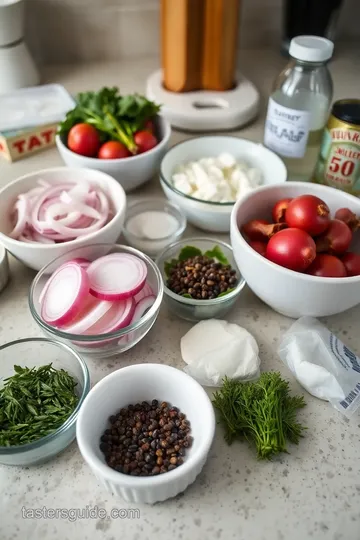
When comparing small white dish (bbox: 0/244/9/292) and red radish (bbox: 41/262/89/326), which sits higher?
red radish (bbox: 41/262/89/326)

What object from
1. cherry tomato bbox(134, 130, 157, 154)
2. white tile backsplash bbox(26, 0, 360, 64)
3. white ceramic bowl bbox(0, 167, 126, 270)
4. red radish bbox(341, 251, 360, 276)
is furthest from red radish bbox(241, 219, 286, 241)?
white tile backsplash bbox(26, 0, 360, 64)

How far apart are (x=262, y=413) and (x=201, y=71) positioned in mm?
1008

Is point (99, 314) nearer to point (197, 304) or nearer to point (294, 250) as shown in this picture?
point (197, 304)

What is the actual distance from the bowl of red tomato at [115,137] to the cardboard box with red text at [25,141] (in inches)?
4.7

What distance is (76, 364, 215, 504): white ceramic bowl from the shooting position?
1.84 ft

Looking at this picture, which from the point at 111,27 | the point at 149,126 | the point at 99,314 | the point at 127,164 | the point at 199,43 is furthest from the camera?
the point at 111,27

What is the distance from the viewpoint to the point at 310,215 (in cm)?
77

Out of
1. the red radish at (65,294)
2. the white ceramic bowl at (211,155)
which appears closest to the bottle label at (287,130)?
the white ceramic bowl at (211,155)

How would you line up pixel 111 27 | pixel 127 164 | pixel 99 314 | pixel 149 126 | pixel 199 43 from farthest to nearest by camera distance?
pixel 111 27
pixel 199 43
pixel 149 126
pixel 127 164
pixel 99 314

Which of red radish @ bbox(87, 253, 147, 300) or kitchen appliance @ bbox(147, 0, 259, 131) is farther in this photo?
kitchen appliance @ bbox(147, 0, 259, 131)

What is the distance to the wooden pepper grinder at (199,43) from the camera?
117 cm

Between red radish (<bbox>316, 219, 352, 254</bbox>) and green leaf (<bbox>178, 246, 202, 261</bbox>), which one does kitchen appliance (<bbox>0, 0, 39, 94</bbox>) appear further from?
red radish (<bbox>316, 219, 352, 254</bbox>)

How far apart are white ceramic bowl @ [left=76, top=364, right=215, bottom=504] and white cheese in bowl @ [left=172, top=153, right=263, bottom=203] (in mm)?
427

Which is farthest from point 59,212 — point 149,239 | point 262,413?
point 262,413
